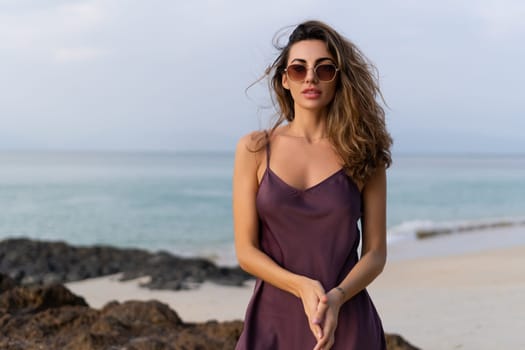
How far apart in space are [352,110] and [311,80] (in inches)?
7.7

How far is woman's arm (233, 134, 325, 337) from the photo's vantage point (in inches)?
94.0

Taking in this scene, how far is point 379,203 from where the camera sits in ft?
8.73

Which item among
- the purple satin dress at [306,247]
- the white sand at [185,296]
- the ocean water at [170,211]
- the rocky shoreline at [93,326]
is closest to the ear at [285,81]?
the purple satin dress at [306,247]

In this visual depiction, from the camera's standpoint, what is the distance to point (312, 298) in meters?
2.34

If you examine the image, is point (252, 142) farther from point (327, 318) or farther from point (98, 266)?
point (98, 266)

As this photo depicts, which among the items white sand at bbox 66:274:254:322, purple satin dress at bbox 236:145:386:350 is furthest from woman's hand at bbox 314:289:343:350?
white sand at bbox 66:274:254:322

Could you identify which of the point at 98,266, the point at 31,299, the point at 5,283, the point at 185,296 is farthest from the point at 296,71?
the point at 98,266

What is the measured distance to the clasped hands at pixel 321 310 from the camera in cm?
232

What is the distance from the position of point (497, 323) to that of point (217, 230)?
69.7 ft

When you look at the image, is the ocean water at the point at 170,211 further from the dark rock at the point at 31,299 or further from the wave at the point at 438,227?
the dark rock at the point at 31,299

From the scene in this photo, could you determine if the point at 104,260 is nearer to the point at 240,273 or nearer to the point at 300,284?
the point at 240,273

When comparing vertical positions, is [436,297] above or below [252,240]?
below

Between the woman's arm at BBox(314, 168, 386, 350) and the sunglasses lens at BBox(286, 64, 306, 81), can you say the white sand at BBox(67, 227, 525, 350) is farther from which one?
the sunglasses lens at BBox(286, 64, 306, 81)

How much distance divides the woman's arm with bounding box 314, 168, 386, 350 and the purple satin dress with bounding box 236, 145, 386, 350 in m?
0.08
